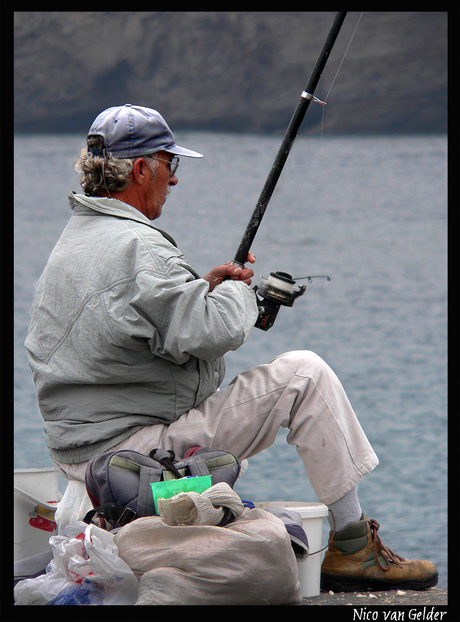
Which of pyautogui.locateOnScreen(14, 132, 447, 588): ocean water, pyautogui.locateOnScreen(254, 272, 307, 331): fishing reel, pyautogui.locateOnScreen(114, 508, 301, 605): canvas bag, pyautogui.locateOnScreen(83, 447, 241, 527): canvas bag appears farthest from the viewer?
pyautogui.locateOnScreen(14, 132, 447, 588): ocean water

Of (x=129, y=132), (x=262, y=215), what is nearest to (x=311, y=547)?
(x=262, y=215)

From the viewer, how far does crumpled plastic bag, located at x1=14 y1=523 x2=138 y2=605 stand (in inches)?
77.8

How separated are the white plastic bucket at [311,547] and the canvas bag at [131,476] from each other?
1.08ft

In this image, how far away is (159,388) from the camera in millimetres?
2260

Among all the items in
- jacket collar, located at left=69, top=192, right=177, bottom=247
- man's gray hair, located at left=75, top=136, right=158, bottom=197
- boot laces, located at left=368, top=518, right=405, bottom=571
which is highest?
man's gray hair, located at left=75, top=136, right=158, bottom=197

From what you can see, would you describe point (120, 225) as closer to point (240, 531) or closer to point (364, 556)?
point (240, 531)

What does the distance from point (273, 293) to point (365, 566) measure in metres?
0.83

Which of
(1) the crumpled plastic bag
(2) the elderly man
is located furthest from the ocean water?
(1) the crumpled plastic bag

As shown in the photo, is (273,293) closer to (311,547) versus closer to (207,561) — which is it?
(311,547)

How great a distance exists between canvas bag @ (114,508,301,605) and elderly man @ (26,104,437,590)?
277 mm

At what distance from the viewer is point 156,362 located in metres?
2.23

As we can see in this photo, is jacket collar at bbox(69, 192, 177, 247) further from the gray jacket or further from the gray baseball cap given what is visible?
the gray baseball cap

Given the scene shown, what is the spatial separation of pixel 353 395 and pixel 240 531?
13.7 m
